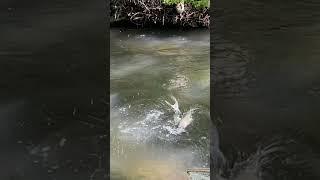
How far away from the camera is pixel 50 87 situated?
160cm

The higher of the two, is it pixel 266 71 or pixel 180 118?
pixel 266 71

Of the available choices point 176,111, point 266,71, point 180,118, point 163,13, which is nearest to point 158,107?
point 176,111

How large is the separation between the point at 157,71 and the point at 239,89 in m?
4.49

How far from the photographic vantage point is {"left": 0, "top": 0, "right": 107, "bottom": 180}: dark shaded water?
1558 millimetres

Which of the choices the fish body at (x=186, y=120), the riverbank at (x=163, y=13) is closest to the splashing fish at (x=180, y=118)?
the fish body at (x=186, y=120)

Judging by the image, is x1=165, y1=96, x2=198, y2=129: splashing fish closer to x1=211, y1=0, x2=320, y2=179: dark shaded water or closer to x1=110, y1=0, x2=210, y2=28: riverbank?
x1=211, y1=0, x2=320, y2=179: dark shaded water

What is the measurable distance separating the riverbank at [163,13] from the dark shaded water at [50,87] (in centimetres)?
718

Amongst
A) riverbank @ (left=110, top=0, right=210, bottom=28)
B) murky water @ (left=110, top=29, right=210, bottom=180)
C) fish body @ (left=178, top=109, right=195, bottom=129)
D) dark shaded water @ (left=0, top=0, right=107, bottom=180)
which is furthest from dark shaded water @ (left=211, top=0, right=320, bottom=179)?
riverbank @ (left=110, top=0, right=210, bottom=28)

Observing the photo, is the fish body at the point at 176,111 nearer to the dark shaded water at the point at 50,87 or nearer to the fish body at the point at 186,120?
the fish body at the point at 186,120

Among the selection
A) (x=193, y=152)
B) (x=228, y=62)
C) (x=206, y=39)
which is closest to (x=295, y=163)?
(x=228, y=62)

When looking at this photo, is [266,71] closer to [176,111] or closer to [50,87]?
[50,87]

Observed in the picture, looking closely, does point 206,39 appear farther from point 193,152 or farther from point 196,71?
point 193,152

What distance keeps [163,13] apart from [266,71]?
7374 millimetres

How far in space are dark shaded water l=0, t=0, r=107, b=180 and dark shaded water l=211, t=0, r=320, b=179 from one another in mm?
447
